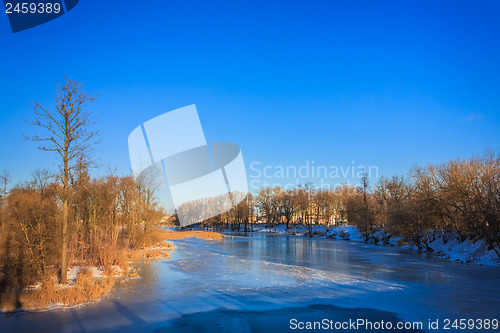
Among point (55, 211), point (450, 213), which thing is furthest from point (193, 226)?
point (55, 211)

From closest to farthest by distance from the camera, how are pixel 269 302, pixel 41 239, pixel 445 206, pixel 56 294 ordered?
pixel 56 294
pixel 269 302
pixel 41 239
pixel 445 206

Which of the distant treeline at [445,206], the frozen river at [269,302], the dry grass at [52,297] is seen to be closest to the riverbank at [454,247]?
the distant treeline at [445,206]

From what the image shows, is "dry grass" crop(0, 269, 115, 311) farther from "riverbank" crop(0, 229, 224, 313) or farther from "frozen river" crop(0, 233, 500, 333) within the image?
"frozen river" crop(0, 233, 500, 333)

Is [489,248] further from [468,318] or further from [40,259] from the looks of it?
[40,259]

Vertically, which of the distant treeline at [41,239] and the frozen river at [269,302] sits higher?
the distant treeline at [41,239]

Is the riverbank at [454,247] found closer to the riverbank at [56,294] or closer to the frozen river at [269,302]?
the frozen river at [269,302]

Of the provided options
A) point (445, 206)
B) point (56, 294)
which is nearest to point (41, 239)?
point (56, 294)

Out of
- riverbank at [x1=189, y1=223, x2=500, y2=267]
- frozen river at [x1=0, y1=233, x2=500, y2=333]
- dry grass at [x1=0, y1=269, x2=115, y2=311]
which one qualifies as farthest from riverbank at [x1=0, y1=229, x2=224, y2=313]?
riverbank at [x1=189, y1=223, x2=500, y2=267]

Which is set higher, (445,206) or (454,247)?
(445,206)

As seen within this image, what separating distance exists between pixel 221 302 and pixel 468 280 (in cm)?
1370

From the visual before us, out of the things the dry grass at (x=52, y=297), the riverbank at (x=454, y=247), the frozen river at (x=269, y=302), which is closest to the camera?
the frozen river at (x=269, y=302)

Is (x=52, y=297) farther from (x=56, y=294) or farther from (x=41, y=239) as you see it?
(x=41, y=239)

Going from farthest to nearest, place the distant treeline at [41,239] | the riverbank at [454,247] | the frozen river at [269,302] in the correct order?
the riverbank at [454,247], the distant treeline at [41,239], the frozen river at [269,302]

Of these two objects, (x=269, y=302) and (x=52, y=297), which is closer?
(x=52, y=297)
